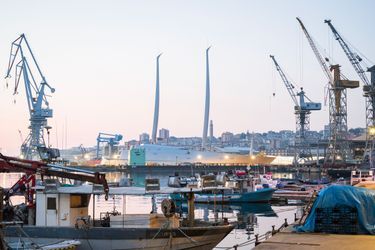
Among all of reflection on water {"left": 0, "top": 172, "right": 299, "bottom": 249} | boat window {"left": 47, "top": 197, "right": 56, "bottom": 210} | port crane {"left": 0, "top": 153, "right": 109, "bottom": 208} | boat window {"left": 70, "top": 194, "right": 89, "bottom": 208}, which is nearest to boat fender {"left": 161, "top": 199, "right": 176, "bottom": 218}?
port crane {"left": 0, "top": 153, "right": 109, "bottom": 208}

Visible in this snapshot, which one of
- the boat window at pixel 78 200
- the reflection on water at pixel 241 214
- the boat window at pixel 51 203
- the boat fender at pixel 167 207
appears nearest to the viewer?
the boat fender at pixel 167 207

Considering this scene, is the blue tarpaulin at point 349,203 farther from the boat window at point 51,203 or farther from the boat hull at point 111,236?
the boat window at point 51,203

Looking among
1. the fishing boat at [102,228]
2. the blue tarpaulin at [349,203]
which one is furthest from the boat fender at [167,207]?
the blue tarpaulin at [349,203]

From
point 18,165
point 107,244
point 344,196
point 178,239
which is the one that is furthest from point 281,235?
point 18,165

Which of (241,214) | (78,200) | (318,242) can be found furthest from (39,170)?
(241,214)

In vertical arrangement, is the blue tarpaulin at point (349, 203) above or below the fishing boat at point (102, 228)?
above

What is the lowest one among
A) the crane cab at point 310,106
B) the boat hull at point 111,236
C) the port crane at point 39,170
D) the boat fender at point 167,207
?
the boat hull at point 111,236

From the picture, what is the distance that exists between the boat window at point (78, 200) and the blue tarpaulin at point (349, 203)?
10.4 m

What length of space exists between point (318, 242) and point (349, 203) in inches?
118

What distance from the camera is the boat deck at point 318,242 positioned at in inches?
758

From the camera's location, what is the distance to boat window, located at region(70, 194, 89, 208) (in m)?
26.9

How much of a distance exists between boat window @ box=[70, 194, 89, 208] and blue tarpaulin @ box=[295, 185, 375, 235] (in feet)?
34.2

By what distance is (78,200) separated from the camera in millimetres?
27281

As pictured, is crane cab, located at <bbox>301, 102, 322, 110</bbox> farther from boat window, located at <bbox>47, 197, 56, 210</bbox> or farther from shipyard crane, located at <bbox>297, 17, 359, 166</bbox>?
boat window, located at <bbox>47, 197, 56, 210</bbox>
